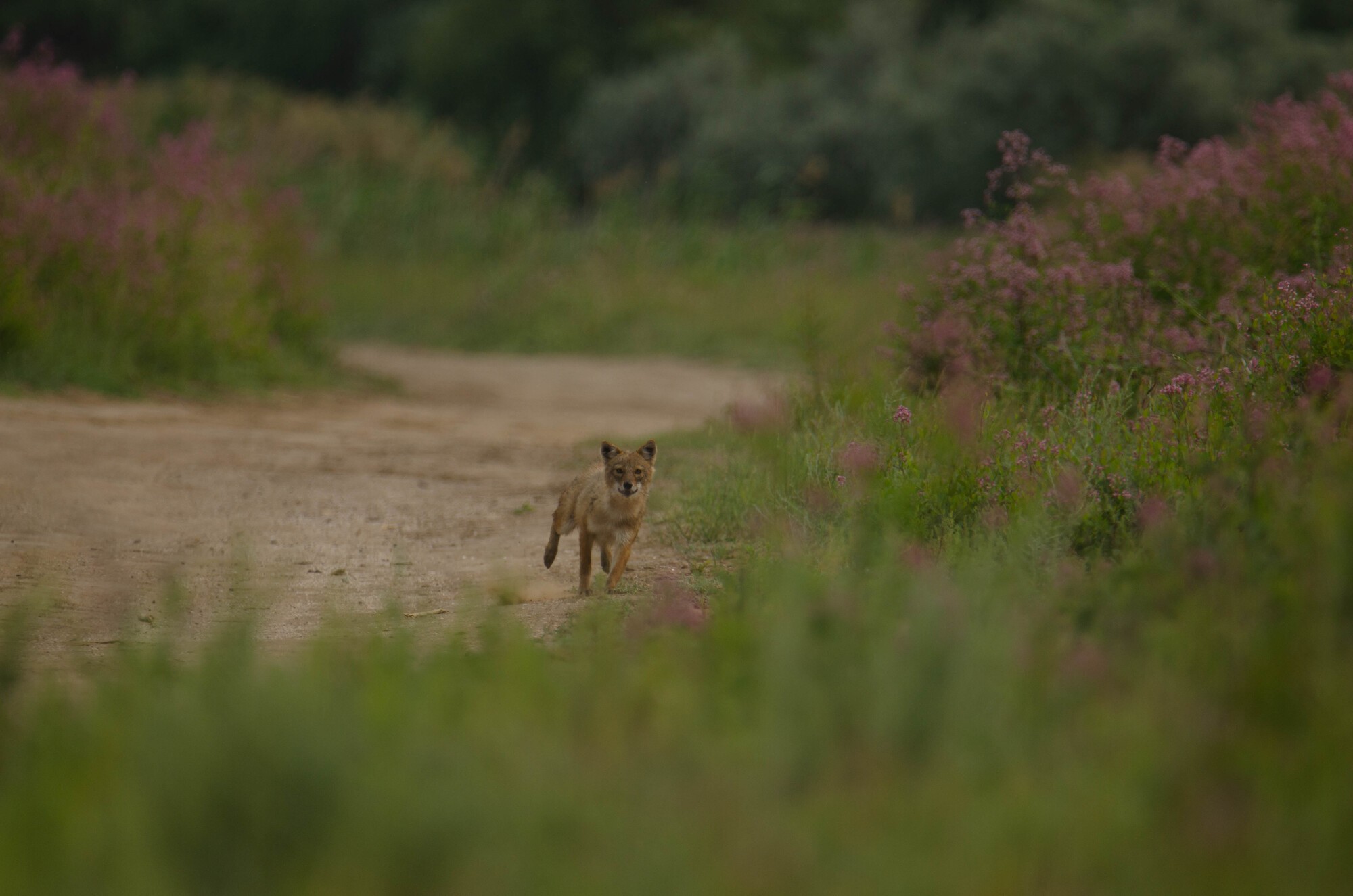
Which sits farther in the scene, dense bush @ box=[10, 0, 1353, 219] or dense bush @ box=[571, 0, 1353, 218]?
dense bush @ box=[10, 0, 1353, 219]

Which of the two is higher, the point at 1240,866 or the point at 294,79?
the point at 294,79

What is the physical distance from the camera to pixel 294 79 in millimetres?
53188

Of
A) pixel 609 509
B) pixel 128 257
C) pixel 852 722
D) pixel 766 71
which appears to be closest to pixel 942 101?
pixel 766 71

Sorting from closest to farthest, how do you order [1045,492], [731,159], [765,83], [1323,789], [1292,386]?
1. [1323,789]
2. [1045,492]
3. [1292,386]
4. [731,159]
5. [765,83]

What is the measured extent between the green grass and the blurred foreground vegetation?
1052cm

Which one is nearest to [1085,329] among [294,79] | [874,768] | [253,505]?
[253,505]

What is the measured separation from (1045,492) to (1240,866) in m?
2.75

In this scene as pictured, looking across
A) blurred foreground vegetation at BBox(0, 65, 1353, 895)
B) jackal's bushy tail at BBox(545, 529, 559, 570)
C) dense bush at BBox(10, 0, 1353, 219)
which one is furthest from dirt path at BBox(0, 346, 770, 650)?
dense bush at BBox(10, 0, 1353, 219)

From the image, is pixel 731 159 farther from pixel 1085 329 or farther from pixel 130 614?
pixel 130 614

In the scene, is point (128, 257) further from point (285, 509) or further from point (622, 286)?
point (622, 286)

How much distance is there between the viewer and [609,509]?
263 inches

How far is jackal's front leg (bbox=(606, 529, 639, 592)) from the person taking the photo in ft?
21.1

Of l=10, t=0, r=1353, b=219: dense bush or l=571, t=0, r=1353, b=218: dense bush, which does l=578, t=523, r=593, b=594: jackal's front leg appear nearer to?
l=10, t=0, r=1353, b=219: dense bush

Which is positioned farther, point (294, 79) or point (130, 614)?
point (294, 79)
